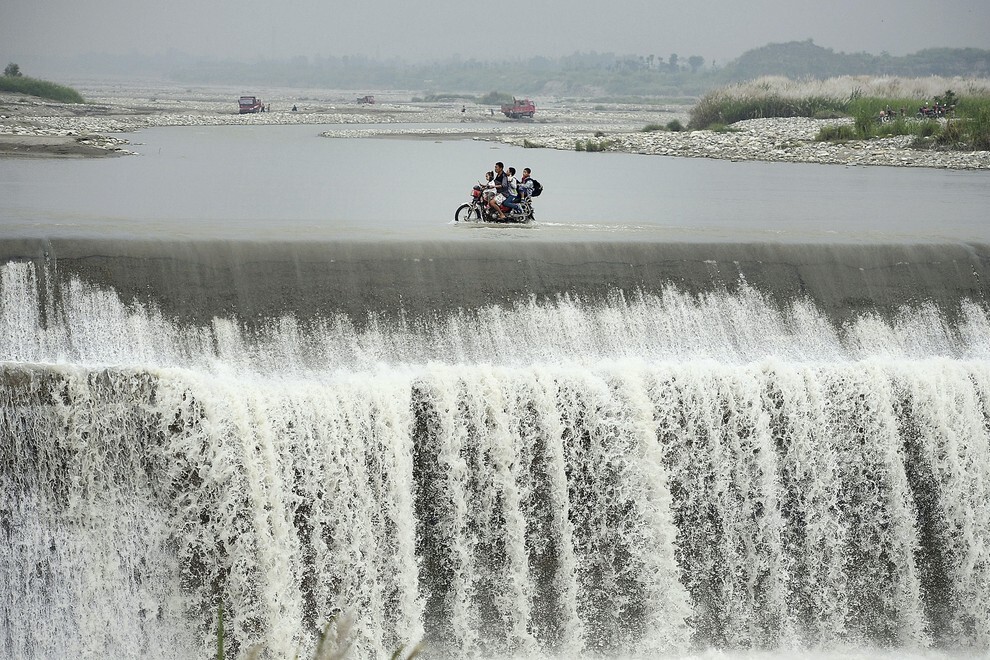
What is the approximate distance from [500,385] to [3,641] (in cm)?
467

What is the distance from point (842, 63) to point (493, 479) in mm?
162043

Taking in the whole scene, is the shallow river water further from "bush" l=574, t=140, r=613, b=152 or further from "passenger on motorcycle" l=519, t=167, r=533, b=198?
"bush" l=574, t=140, r=613, b=152

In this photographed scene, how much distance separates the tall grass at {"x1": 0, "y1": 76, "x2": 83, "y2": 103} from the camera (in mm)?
52188

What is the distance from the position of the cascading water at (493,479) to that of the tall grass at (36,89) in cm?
4567

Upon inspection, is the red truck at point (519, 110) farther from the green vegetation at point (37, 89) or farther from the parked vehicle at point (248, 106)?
the green vegetation at point (37, 89)

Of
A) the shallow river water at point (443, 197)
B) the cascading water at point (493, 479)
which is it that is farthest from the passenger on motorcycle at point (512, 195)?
the cascading water at point (493, 479)

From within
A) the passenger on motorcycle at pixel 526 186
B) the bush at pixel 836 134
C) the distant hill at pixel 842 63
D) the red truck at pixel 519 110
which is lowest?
the passenger on motorcycle at pixel 526 186

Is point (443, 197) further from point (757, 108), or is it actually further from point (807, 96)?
point (807, 96)

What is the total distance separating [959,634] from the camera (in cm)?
1162

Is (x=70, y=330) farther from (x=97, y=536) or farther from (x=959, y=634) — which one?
(x=959, y=634)

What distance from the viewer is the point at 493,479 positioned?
10727 millimetres

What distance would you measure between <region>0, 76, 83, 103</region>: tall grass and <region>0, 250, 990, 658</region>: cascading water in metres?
45.7

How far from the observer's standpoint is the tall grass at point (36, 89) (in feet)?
171

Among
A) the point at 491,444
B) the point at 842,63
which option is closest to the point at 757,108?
the point at 491,444
